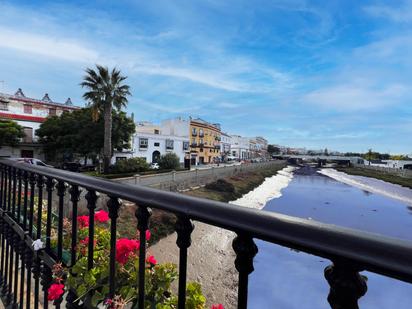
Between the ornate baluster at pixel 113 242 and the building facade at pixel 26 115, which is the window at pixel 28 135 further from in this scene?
the ornate baluster at pixel 113 242

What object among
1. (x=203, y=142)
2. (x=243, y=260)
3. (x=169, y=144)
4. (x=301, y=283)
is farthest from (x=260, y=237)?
(x=203, y=142)

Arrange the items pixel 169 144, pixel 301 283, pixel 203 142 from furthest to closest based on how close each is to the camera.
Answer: pixel 203 142, pixel 169 144, pixel 301 283

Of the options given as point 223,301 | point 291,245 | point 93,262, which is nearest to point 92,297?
point 93,262

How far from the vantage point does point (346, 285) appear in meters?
0.67

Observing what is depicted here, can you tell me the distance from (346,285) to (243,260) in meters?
0.30

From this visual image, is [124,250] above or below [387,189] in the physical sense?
above

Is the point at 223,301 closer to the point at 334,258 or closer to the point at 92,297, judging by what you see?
the point at 92,297

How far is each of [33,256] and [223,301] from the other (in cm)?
909

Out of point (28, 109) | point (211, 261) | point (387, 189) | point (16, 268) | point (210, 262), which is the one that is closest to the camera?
point (16, 268)

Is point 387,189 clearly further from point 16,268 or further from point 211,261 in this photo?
point 16,268

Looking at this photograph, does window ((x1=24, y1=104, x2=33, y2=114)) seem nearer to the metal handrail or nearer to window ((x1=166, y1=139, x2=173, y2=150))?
window ((x1=166, y1=139, x2=173, y2=150))

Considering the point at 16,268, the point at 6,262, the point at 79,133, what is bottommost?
the point at 6,262

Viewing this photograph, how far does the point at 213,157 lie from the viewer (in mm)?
62688

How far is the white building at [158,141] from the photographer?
38719mm
